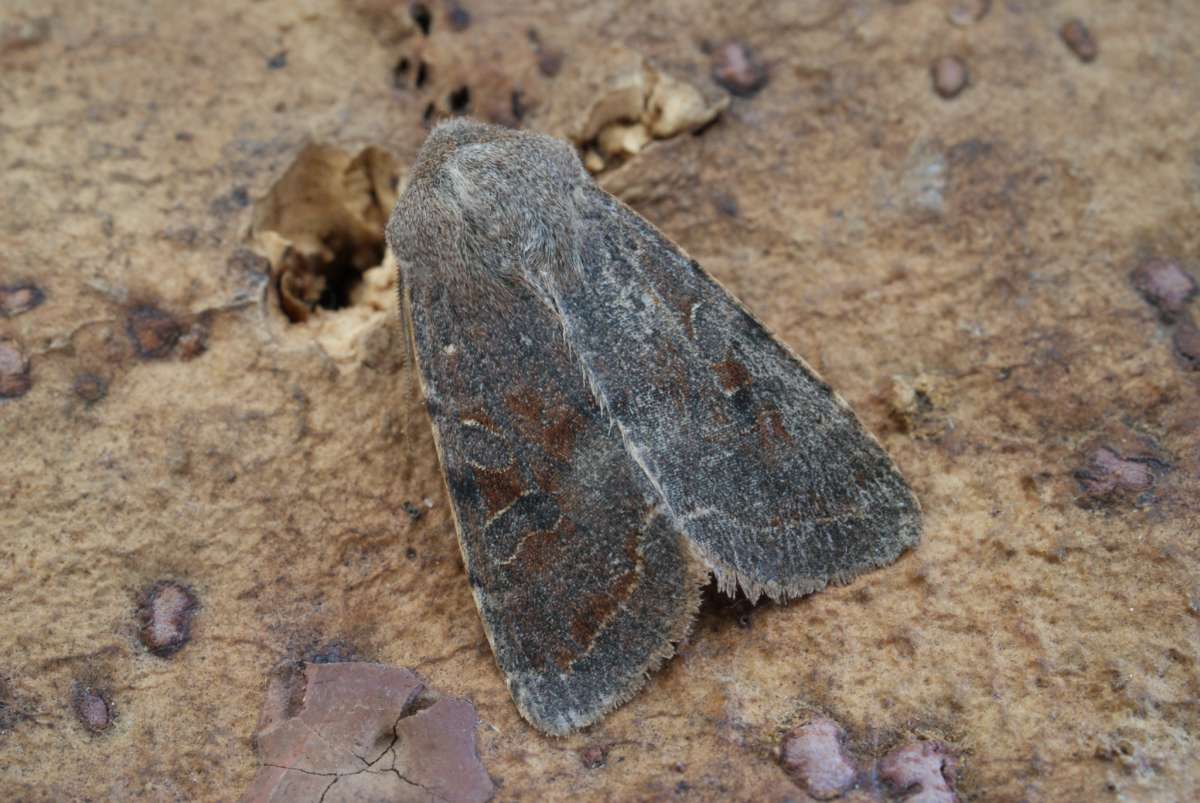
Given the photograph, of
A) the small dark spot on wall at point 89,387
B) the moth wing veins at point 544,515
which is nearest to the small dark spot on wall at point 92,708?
the small dark spot on wall at point 89,387

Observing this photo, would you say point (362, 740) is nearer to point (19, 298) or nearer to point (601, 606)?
point (601, 606)

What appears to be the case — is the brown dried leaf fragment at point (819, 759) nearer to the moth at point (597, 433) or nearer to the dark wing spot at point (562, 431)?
the moth at point (597, 433)

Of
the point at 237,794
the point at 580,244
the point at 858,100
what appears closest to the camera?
the point at 237,794

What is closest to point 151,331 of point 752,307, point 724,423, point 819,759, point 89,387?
point 89,387

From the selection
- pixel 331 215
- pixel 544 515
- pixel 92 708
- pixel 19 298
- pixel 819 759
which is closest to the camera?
pixel 819 759

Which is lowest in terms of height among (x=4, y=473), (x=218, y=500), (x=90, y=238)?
(x=218, y=500)

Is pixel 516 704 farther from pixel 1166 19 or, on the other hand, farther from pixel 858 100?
pixel 1166 19

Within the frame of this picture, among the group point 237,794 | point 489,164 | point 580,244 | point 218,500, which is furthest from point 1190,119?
point 237,794
